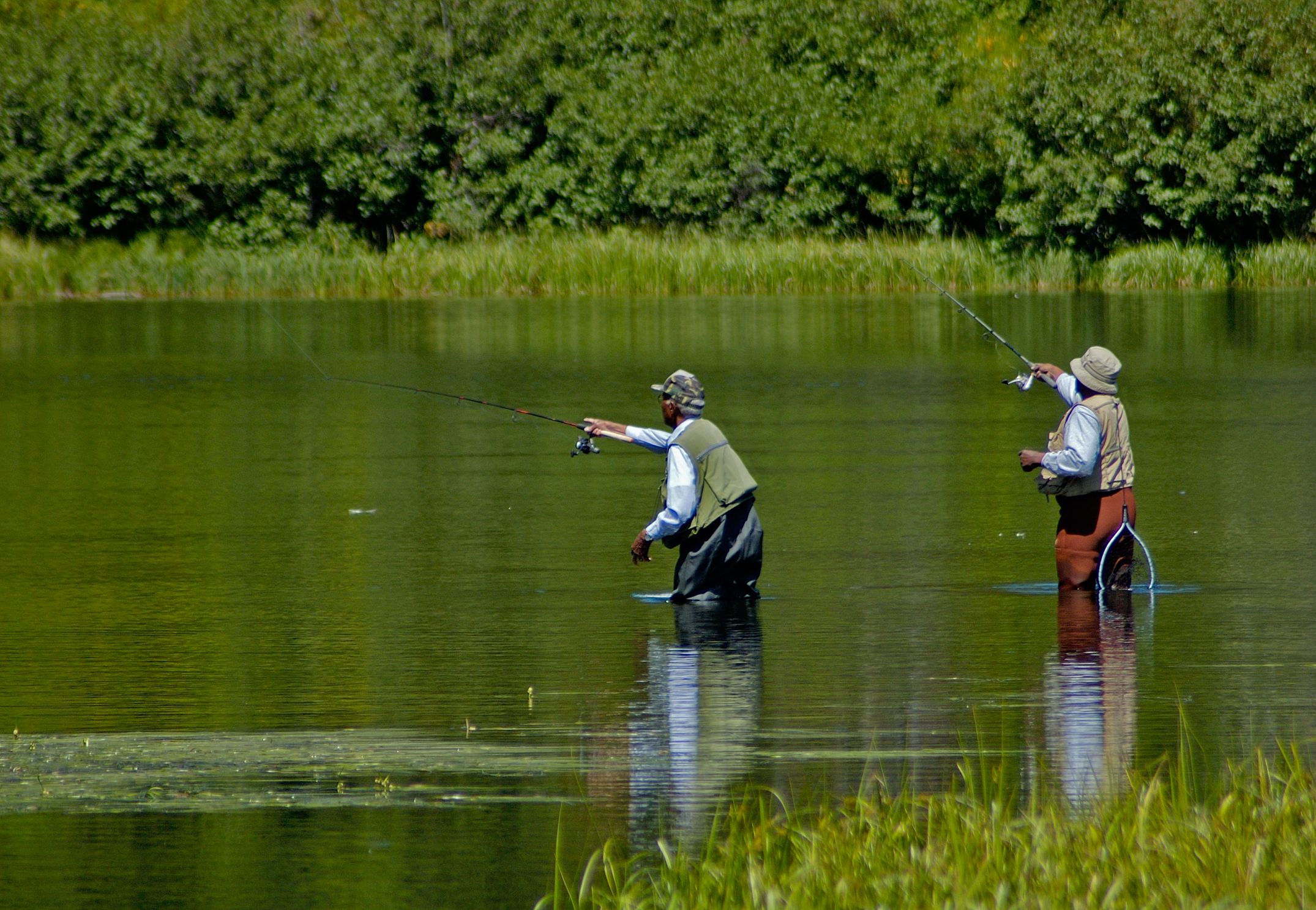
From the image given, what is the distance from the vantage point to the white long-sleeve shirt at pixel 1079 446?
10094 millimetres

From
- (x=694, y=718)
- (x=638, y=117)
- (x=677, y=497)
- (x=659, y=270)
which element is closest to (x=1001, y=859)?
(x=694, y=718)

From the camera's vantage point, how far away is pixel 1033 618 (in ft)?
33.8

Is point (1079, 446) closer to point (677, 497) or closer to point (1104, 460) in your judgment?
point (1104, 460)

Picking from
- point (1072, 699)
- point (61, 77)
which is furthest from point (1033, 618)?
point (61, 77)

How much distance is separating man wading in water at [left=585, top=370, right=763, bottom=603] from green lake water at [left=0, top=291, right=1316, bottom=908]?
0.27 m

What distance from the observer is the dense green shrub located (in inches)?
1736

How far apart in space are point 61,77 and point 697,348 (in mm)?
29785

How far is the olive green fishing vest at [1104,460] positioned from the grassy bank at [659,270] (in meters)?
29.7

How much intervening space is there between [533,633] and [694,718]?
2.06 meters

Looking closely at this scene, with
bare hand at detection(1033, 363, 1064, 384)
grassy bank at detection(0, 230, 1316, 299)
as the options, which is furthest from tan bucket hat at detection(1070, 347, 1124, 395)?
grassy bank at detection(0, 230, 1316, 299)

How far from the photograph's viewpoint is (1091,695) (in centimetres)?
848

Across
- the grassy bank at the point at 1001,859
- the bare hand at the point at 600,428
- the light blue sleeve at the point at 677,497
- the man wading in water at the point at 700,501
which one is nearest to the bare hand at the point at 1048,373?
the man wading in water at the point at 700,501

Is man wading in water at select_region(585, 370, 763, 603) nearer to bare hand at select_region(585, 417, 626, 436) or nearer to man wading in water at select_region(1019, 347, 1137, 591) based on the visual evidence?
bare hand at select_region(585, 417, 626, 436)

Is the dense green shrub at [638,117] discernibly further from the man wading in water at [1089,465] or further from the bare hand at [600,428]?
the bare hand at [600,428]
